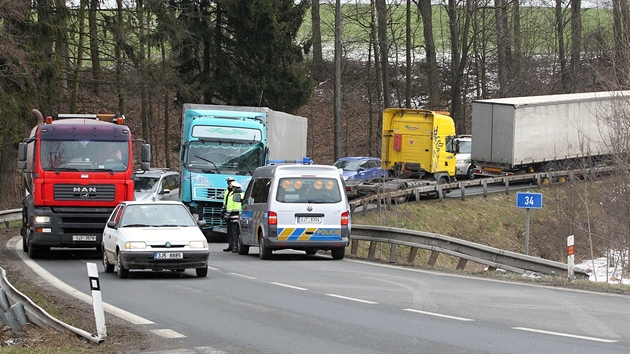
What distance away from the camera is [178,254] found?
17.5 metres

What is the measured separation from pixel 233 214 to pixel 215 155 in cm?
468

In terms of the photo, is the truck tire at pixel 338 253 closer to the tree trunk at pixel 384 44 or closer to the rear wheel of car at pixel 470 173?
the rear wheel of car at pixel 470 173

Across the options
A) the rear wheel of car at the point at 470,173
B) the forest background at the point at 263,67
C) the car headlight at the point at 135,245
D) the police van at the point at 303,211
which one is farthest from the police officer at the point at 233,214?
the rear wheel of car at the point at 470,173

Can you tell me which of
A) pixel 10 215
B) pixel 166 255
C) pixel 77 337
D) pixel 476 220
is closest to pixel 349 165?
pixel 476 220

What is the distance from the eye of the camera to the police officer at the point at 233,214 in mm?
25047

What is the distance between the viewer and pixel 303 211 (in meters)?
21.7

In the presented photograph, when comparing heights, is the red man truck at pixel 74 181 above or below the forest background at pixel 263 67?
below

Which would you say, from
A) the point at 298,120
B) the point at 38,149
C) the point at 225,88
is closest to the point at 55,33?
the point at 298,120

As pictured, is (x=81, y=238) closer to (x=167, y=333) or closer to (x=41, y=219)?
(x=41, y=219)

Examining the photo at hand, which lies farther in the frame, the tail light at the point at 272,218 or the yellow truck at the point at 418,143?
the yellow truck at the point at 418,143

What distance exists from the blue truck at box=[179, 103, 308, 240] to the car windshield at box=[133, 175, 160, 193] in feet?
6.15

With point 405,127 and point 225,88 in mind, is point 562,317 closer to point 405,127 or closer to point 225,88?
point 405,127

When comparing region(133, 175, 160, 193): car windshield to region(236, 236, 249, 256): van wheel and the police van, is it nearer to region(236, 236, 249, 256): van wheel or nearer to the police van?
region(236, 236, 249, 256): van wheel

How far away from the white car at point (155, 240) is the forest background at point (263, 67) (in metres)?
10.1
